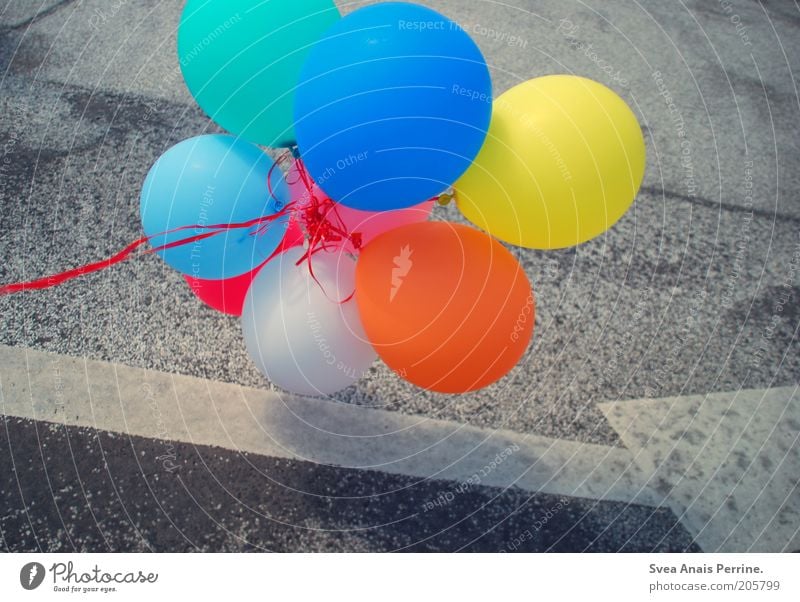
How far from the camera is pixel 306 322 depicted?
88.1 inches

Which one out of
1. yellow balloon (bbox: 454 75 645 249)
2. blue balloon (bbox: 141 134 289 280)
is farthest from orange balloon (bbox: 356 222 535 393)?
blue balloon (bbox: 141 134 289 280)

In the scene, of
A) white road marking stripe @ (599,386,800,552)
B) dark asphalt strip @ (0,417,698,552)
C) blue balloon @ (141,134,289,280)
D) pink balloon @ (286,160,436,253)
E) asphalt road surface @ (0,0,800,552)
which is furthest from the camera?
white road marking stripe @ (599,386,800,552)

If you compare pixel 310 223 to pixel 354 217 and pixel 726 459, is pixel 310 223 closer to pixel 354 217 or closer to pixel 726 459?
pixel 354 217

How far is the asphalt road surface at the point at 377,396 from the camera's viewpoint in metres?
2.84

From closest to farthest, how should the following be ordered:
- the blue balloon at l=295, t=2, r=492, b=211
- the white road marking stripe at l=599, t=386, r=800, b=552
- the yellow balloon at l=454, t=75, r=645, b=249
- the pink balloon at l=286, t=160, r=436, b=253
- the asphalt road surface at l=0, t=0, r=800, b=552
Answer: the blue balloon at l=295, t=2, r=492, b=211 → the yellow balloon at l=454, t=75, r=645, b=249 → the pink balloon at l=286, t=160, r=436, b=253 → the asphalt road surface at l=0, t=0, r=800, b=552 → the white road marking stripe at l=599, t=386, r=800, b=552

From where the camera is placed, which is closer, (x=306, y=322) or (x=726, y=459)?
(x=306, y=322)

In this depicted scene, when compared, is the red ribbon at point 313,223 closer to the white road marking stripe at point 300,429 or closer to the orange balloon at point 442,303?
the orange balloon at point 442,303

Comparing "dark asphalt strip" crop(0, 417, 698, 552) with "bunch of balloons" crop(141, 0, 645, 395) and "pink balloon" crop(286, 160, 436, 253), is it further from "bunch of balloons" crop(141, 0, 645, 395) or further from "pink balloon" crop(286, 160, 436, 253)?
"pink balloon" crop(286, 160, 436, 253)

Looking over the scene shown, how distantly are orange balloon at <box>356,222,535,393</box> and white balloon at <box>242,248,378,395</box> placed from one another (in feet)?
0.50

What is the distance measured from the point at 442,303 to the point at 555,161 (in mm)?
515

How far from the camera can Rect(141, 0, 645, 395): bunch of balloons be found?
6.01 feet

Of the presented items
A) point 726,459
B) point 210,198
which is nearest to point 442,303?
point 210,198

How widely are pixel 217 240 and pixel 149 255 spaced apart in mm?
1581

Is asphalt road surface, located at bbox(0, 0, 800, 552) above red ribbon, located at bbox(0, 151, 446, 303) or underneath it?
underneath
